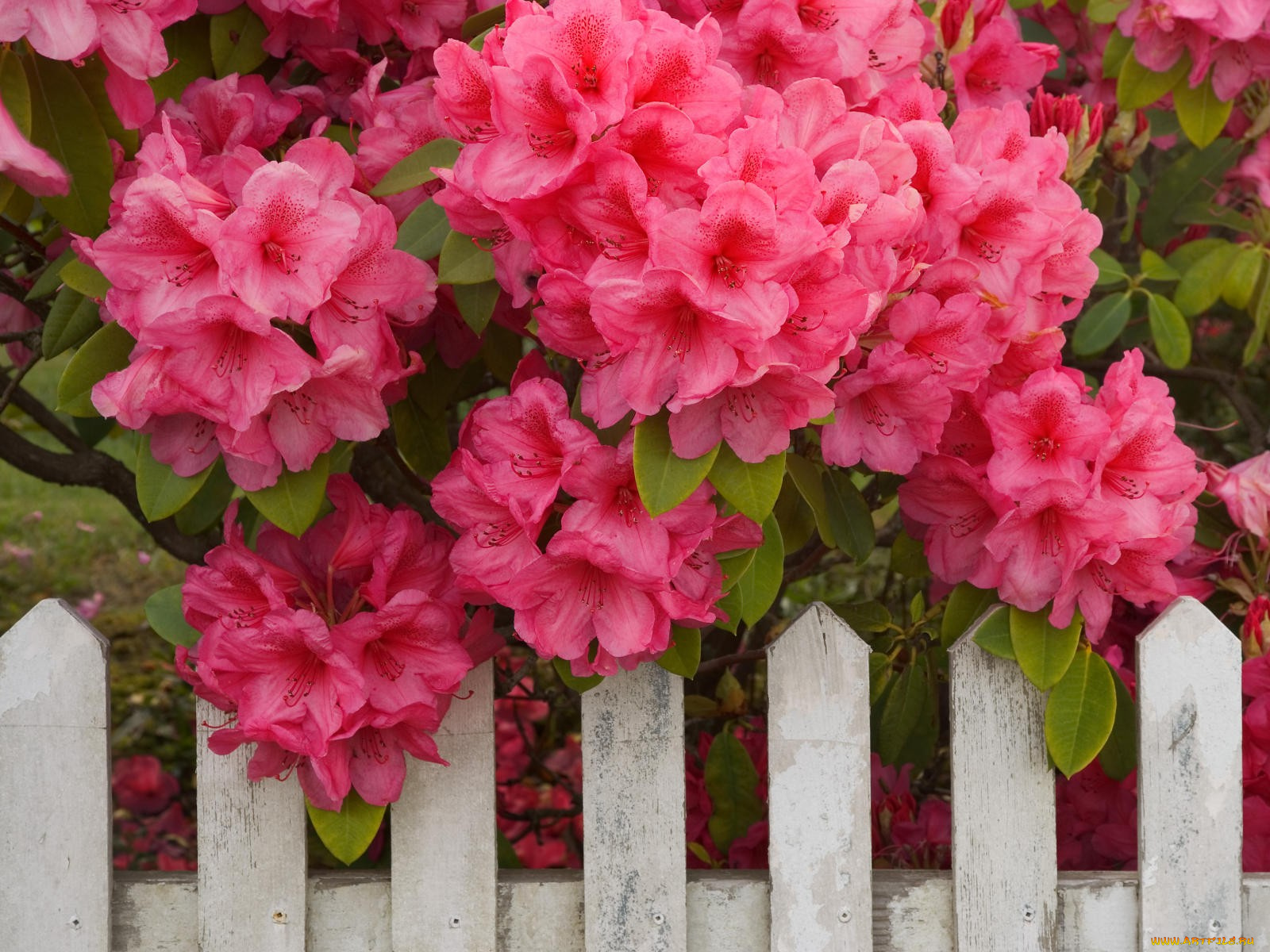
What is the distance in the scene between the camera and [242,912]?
1.53m

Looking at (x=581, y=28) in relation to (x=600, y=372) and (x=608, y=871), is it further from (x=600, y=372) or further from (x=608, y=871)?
(x=608, y=871)

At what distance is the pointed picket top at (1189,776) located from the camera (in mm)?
1536

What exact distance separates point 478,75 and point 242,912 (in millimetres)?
952

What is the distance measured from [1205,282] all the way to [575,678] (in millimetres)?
1215

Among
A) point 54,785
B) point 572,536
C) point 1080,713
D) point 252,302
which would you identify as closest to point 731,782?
point 1080,713

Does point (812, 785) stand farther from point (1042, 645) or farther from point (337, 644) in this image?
point (337, 644)

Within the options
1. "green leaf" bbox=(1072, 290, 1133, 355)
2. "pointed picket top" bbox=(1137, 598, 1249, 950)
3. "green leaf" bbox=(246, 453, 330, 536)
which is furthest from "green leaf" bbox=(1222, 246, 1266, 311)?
"green leaf" bbox=(246, 453, 330, 536)

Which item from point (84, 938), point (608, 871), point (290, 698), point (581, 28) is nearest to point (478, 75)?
point (581, 28)

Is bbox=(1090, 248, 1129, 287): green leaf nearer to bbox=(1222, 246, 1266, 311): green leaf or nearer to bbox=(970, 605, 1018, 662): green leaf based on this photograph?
bbox=(1222, 246, 1266, 311): green leaf

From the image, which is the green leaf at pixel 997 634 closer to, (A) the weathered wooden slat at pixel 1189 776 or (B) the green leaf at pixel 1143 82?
(A) the weathered wooden slat at pixel 1189 776

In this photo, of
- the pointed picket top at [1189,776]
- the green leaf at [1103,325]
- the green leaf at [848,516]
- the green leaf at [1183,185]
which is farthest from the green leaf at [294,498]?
the green leaf at [1183,185]

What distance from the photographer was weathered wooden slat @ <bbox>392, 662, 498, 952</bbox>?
154cm

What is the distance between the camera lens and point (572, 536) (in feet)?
4.06

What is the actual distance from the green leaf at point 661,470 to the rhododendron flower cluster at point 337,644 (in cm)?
31
